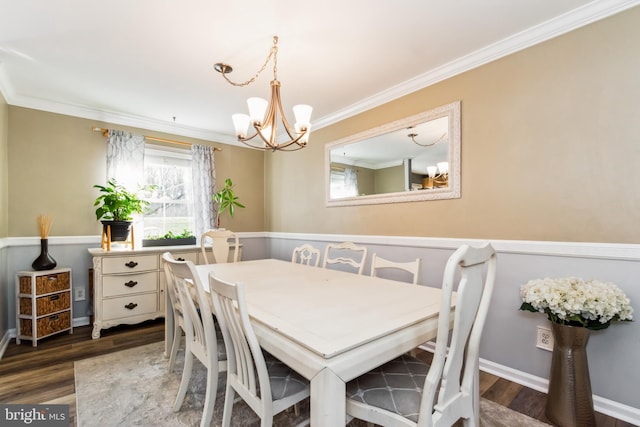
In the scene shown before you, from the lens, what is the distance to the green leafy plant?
300cm

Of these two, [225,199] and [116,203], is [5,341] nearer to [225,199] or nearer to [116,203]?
[116,203]

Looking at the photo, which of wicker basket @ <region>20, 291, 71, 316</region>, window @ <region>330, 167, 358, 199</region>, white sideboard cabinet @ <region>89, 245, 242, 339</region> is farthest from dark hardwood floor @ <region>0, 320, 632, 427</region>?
window @ <region>330, 167, 358, 199</region>

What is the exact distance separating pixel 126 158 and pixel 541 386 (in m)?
4.25

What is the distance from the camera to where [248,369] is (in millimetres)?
1187

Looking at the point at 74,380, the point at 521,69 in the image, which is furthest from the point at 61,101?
the point at 521,69

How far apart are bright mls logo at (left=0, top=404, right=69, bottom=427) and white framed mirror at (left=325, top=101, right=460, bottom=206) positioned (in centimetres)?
264

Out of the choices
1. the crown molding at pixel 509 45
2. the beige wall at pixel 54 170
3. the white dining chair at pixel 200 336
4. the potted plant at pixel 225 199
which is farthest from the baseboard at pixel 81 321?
the crown molding at pixel 509 45

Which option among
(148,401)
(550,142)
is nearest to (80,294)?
Result: (148,401)

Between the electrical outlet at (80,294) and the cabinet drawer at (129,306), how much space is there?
1.73 feet

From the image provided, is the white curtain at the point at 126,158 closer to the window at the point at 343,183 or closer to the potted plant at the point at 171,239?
the potted plant at the point at 171,239

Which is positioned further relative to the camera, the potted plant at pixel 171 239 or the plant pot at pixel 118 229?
the potted plant at pixel 171 239

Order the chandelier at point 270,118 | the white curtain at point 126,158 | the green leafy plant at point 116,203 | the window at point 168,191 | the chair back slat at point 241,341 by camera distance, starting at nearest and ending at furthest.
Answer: the chair back slat at point 241,341 → the chandelier at point 270,118 → the green leafy plant at point 116,203 → the white curtain at point 126,158 → the window at point 168,191

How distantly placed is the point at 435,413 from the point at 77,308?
3648 mm

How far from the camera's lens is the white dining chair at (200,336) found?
1.36 m
